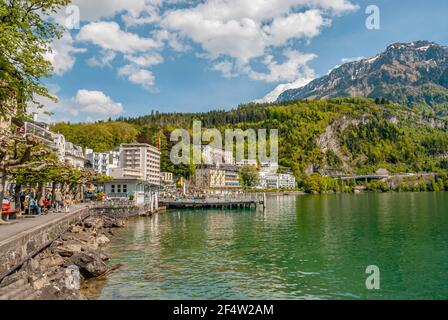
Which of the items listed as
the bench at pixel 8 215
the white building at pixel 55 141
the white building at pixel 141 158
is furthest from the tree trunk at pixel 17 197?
the white building at pixel 141 158

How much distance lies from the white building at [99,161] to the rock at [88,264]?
133 meters

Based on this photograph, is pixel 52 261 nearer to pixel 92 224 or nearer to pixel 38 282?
pixel 38 282

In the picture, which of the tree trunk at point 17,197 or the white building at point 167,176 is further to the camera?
the white building at point 167,176

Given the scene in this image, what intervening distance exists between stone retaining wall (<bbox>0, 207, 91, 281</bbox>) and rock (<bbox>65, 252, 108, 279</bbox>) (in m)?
2.46

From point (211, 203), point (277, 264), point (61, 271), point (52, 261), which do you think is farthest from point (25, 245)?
point (211, 203)

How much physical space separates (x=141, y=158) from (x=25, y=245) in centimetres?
15517

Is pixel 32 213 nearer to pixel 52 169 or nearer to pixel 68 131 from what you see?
pixel 52 169

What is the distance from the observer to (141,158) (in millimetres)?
175000

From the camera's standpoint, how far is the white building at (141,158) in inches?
6895

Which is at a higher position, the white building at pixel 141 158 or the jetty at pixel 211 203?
the white building at pixel 141 158

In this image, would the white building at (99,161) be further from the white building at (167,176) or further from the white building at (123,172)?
the white building at (167,176)

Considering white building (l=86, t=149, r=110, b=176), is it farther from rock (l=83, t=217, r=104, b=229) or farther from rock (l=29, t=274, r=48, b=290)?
rock (l=29, t=274, r=48, b=290)

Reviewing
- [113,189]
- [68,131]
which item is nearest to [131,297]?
[113,189]
